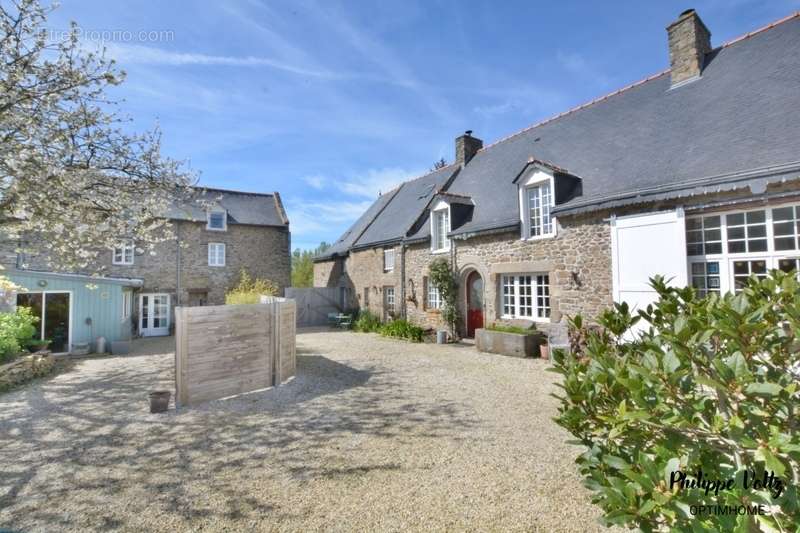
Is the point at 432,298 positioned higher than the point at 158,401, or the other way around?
the point at 432,298

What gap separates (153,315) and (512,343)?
17298 millimetres

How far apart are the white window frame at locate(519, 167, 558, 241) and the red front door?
2708 millimetres

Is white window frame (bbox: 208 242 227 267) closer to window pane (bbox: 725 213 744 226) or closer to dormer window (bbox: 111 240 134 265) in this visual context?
dormer window (bbox: 111 240 134 265)

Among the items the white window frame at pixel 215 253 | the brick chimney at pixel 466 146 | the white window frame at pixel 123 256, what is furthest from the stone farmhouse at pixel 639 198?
the white window frame at pixel 123 256

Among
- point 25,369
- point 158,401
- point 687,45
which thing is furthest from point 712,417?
point 687,45

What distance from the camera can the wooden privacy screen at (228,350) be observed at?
6.32 meters

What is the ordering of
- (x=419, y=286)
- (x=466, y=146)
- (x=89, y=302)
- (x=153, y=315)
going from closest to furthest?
(x=89, y=302), (x=419, y=286), (x=466, y=146), (x=153, y=315)

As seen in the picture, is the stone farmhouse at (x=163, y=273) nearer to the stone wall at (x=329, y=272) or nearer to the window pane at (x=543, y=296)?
the stone wall at (x=329, y=272)

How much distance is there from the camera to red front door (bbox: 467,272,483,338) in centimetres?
1328

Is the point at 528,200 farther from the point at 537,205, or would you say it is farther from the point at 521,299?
the point at 521,299

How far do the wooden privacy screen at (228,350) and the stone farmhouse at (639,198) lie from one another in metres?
6.98

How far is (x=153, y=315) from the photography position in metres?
18.6

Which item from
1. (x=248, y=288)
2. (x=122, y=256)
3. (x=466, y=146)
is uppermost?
(x=466, y=146)

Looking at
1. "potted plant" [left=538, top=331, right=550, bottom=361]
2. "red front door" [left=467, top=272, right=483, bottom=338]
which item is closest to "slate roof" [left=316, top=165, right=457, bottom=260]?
"red front door" [left=467, top=272, right=483, bottom=338]
